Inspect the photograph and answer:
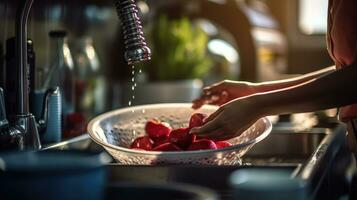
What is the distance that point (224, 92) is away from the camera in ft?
4.76

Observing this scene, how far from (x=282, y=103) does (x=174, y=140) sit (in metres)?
0.23

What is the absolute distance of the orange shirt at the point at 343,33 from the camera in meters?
1.29

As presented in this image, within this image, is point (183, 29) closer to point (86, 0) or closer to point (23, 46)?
point (86, 0)

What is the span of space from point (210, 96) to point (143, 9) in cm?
127

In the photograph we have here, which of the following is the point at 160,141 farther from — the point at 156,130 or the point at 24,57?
the point at 24,57

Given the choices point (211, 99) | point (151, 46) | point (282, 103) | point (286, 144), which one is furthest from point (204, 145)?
point (151, 46)

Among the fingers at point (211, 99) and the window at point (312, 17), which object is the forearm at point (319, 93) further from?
the window at point (312, 17)

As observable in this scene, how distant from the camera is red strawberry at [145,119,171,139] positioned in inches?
52.0

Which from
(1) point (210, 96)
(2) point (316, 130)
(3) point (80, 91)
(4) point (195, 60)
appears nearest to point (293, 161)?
(2) point (316, 130)

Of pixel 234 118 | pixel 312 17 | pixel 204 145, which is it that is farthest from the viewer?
pixel 312 17

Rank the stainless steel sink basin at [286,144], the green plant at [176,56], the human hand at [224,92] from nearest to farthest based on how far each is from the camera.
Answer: the human hand at [224,92]
the stainless steel sink basin at [286,144]
the green plant at [176,56]

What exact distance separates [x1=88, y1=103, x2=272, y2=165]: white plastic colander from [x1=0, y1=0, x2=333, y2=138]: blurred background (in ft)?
0.44

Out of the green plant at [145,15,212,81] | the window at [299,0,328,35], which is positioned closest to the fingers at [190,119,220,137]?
the green plant at [145,15,212,81]

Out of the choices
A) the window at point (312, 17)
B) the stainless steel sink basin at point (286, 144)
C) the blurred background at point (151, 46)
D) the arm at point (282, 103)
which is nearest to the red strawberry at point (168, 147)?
the arm at point (282, 103)
